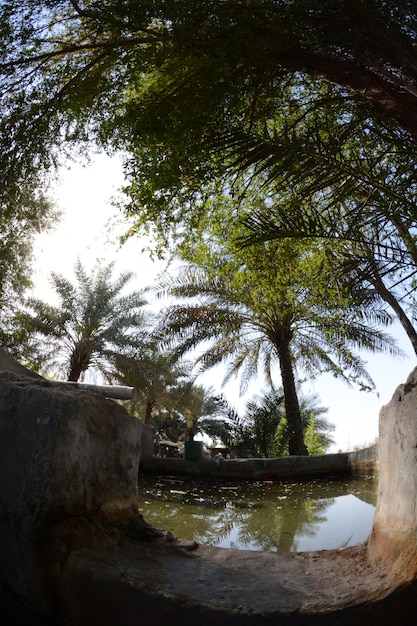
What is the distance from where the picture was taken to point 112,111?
4773 millimetres

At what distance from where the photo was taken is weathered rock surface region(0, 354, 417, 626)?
186 centimetres

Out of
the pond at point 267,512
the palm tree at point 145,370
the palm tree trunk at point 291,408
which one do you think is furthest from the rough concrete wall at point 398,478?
the palm tree at point 145,370

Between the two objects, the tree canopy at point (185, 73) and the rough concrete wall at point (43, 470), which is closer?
the rough concrete wall at point (43, 470)

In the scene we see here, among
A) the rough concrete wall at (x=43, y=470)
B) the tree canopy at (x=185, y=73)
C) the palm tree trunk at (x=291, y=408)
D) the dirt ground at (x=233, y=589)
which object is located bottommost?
the dirt ground at (x=233, y=589)

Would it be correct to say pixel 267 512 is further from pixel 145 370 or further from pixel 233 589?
pixel 145 370

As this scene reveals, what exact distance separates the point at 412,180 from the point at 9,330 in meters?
12.0

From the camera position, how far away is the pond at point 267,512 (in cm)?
420

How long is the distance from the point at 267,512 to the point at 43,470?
388 cm

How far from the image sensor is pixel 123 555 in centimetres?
223

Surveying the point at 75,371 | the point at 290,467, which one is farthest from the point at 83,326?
the point at 290,467

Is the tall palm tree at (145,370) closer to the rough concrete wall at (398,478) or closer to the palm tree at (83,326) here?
the palm tree at (83,326)

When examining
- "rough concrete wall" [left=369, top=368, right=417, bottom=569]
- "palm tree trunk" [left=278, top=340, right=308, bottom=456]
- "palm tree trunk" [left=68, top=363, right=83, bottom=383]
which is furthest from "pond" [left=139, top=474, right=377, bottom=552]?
"palm tree trunk" [left=68, top=363, right=83, bottom=383]

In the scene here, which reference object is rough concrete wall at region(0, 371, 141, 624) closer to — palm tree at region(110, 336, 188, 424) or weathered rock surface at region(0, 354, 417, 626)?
weathered rock surface at region(0, 354, 417, 626)

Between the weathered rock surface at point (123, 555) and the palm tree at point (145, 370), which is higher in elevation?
the palm tree at point (145, 370)
